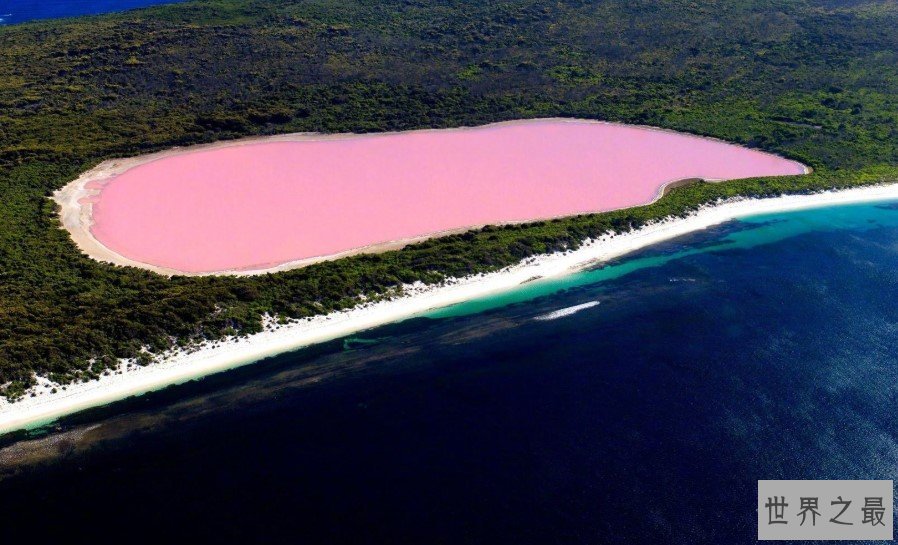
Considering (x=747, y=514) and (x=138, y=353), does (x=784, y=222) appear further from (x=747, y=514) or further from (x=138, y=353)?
(x=138, y=353)

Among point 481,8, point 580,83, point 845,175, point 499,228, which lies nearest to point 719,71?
point 580,83

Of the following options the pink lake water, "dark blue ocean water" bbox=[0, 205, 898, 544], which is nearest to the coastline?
"dark blue ocean water" bbox=[0, 205, 898, 544]

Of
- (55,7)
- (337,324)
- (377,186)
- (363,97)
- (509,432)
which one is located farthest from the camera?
(55,7)

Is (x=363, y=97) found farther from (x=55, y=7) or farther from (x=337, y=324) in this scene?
(x=55, y=7)

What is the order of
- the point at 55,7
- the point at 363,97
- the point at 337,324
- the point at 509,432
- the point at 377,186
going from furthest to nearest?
the point at 55,7, the point at 363,97, the point at 377,186, the point at 337,324, the point at 509,432

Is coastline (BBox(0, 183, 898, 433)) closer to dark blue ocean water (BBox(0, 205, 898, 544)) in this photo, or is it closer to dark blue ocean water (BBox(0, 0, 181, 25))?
dark blue ocean water (BBox(0, 205, 898, 544))

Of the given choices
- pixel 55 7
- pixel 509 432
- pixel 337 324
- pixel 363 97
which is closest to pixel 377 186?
pixel 337 324
